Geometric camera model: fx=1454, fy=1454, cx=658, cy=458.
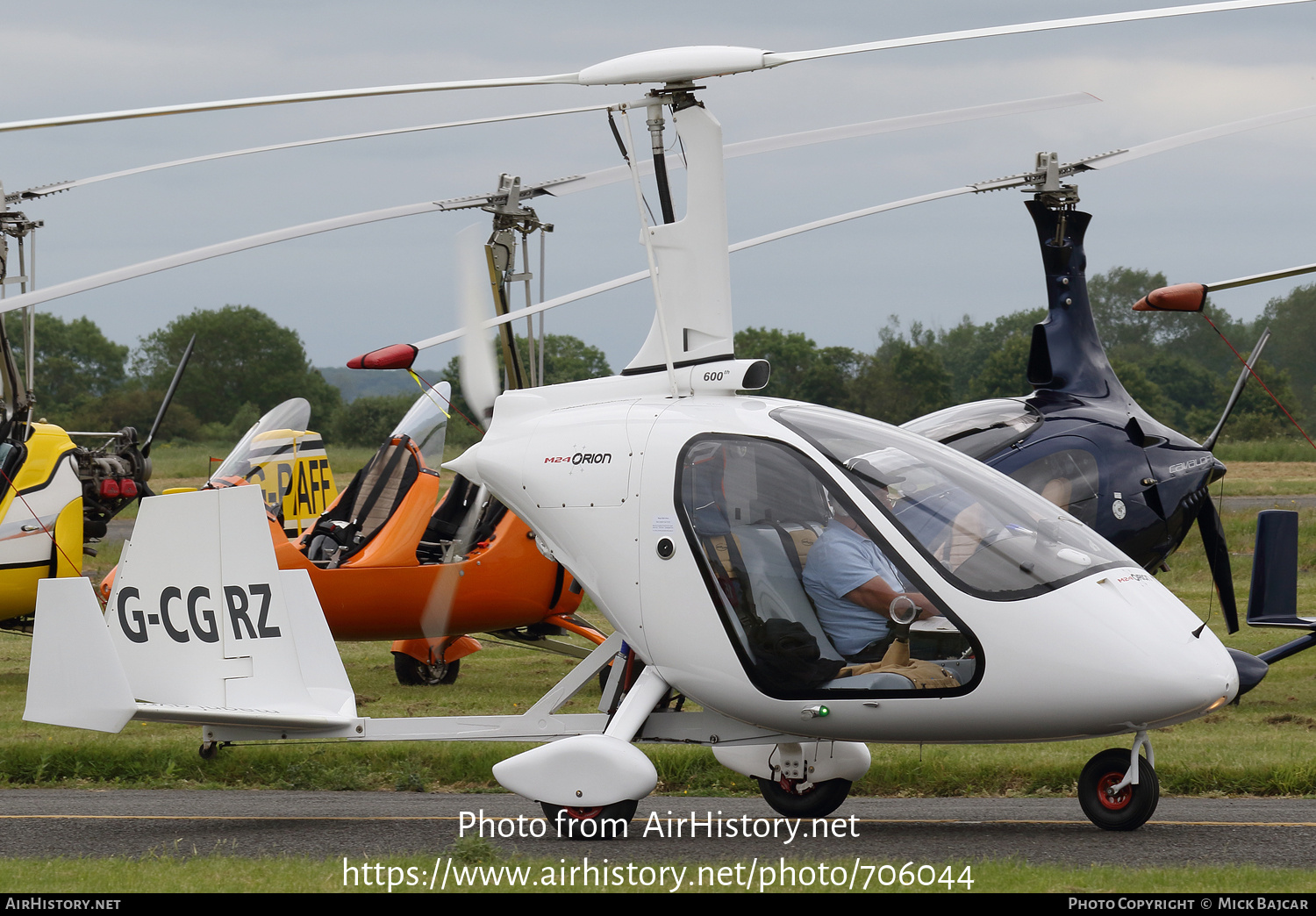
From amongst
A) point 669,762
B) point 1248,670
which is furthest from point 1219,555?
point 669,762

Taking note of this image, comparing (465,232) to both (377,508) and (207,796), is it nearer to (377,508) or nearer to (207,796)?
(207,796)

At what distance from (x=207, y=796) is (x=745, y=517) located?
3958 millimetres

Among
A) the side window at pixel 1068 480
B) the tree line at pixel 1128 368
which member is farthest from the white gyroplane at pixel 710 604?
the tree line at pixel 1128 368

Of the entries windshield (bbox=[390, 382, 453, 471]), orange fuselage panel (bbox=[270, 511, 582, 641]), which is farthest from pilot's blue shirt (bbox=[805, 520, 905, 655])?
windshield (bbox=[390, 382, 453, 471])

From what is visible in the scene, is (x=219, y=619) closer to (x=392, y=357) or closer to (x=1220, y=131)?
(x=392, y=357)

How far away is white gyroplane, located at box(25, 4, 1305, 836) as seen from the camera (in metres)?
5.99

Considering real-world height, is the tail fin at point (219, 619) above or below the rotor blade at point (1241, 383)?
below

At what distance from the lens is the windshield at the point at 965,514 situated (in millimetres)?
6020

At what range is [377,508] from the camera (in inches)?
463

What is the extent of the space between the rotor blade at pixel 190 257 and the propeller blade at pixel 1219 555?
612cm

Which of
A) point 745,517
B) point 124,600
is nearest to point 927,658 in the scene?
point 745,517

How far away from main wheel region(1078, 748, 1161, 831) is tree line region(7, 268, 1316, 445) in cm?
1655

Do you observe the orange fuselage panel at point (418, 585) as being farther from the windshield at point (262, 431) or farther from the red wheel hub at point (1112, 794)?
the red wheel hub at point (1112, 794)

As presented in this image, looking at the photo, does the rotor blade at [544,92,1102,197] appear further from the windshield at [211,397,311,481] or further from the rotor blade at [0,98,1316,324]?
the windshield at [211,397,311,481]
